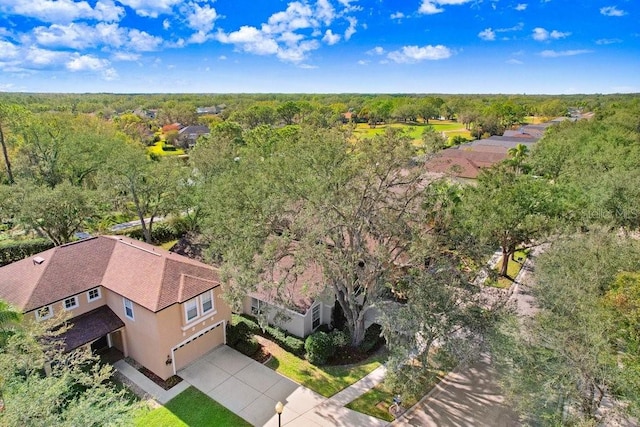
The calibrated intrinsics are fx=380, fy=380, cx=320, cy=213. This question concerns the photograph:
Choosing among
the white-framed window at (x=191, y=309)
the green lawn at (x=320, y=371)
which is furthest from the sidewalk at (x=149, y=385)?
the green lawn at (x=320, y=371)

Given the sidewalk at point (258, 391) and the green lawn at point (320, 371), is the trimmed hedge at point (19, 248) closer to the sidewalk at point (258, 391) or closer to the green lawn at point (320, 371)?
the sidewalk at point (258, 391)

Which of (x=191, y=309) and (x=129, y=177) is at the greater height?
(x=129, y=177)

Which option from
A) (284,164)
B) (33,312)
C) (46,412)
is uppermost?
(284,164)

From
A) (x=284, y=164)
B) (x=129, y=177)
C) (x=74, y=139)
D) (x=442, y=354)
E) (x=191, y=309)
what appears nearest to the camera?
(x=442, y=354)

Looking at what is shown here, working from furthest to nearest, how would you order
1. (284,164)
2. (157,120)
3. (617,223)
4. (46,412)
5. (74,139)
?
1. (157,120)
2. (74,139)
3. (617,223)
4. (284,164)
5. (46,412)

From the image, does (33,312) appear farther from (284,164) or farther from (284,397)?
(284,164)

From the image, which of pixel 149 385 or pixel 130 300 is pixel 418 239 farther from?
pixel 149 385

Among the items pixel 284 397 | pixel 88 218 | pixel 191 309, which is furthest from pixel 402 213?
pixel 88 218

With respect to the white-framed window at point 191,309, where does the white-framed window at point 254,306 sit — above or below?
below
